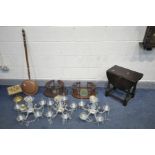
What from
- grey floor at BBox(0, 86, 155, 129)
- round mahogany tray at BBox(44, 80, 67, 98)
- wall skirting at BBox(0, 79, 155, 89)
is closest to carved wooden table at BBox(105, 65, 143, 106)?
grey floor at BBox(0, 86, 155, 129)

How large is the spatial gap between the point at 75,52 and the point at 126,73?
36.3 inches

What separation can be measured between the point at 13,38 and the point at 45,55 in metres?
0.59

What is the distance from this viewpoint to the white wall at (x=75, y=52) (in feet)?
10.6

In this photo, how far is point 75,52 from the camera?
3418 millimetres

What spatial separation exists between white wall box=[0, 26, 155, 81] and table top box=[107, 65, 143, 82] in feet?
0.67

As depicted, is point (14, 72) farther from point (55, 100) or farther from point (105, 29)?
point (105, 29)

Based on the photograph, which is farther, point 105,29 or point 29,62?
point 29,62

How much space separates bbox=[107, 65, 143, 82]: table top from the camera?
3107mm

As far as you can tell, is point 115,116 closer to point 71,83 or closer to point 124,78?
point 124,78

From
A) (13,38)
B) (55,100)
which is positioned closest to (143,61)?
(55,100)

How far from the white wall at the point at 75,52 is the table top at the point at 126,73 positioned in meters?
0.20

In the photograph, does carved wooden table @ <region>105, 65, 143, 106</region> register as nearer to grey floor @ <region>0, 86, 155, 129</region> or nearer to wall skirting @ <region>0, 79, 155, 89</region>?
grey floor @ <region>0, 86, 155, 129</region>

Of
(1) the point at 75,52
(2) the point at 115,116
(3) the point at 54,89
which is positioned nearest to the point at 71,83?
(3) the point at 54,89

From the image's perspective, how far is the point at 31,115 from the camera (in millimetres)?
3195
